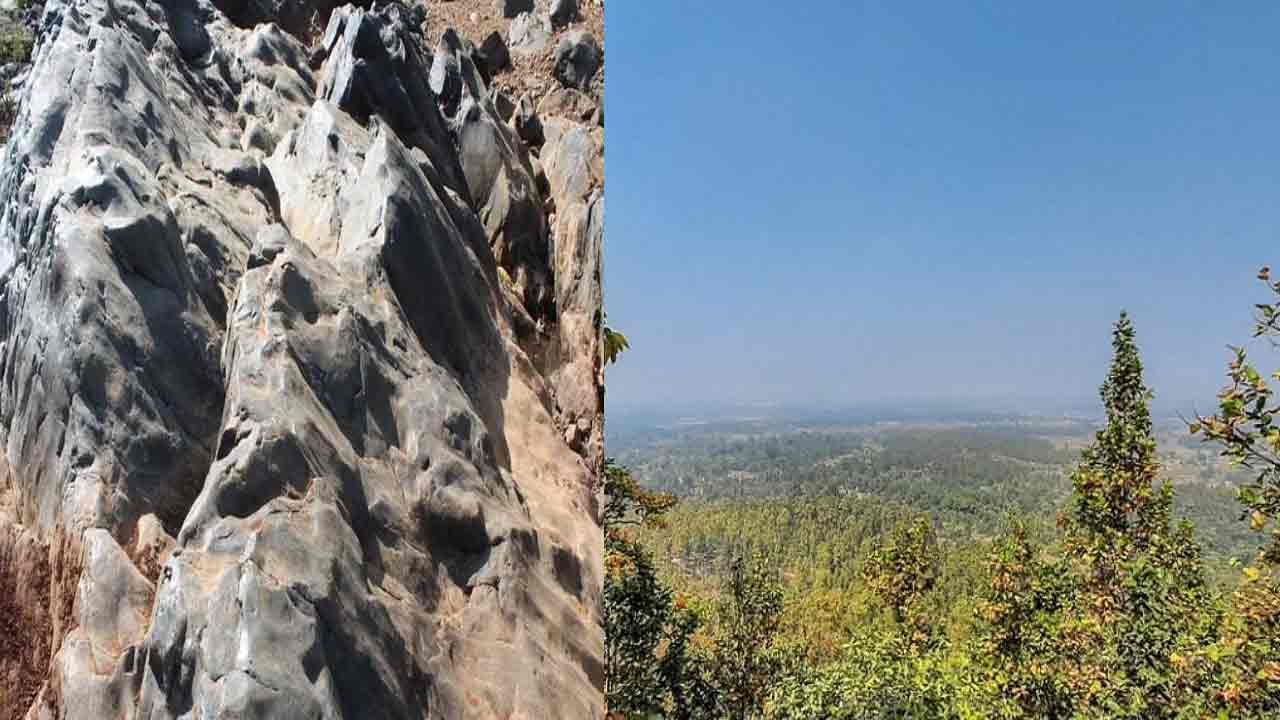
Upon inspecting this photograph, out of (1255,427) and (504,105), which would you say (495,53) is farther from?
(1255,427)

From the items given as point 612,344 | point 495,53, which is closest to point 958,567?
point 612,344

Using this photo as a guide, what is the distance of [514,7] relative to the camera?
221 inches

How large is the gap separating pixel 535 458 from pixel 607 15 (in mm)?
2052

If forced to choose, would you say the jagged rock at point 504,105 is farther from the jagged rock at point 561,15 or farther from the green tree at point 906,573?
the green tree at point 906,573

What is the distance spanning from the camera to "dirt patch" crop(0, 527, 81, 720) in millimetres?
1954

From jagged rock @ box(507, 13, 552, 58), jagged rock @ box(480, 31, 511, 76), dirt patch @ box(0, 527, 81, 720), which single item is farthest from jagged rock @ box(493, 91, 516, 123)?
dirt patch @ box(0, 527, 81, 720)

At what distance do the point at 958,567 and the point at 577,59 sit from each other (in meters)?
4.98

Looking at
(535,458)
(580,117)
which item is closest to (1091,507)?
(535,458)

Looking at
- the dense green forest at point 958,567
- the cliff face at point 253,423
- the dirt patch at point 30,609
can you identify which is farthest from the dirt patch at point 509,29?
the dirt patch at point 30,609

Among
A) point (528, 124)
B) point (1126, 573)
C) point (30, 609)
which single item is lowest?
point (1126, 573)

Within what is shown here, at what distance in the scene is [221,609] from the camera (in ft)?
5.92

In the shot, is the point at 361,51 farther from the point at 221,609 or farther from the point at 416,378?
the point at 221,609

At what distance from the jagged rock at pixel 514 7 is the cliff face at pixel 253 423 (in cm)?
230

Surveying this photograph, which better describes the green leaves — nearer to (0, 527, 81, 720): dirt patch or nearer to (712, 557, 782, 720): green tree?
(712, 557, 782, 720): green tree
